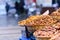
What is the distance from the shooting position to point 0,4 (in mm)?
9727

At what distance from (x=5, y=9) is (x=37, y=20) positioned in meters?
6.30

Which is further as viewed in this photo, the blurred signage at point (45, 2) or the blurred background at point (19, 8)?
the blurred signage at point (45, 2)

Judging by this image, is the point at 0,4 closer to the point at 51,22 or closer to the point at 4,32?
the point at 4,32

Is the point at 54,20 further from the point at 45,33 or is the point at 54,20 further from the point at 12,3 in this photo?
the point at 12,3

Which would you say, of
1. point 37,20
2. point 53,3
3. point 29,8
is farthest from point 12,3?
point 37,20

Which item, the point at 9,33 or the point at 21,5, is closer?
the point at 9,33

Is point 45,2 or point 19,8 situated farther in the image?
point 19,8

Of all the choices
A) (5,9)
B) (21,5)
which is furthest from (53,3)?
(5,9)

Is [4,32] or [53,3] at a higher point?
[53,3]

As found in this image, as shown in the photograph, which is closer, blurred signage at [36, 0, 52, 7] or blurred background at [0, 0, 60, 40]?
blurred background at [0, 0, 60, 40]

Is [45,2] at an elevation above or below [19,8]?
above

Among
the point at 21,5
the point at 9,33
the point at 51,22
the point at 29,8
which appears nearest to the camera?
the point at 51,22

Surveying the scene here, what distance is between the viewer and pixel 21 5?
Result: 368 inches

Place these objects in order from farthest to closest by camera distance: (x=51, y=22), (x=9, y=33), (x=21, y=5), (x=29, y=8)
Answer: (x=21, y=5), (x=29, y=8), (x=9, y=33), (x=51, y=22)
